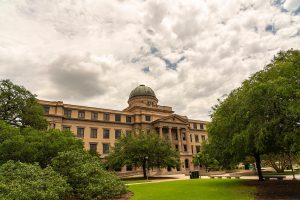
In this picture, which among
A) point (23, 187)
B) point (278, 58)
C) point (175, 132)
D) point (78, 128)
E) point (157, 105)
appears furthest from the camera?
point (157, 105)

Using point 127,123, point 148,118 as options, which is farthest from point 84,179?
point 148,118

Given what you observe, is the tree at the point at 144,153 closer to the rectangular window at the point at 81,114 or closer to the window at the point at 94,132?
the window at the point at 94,132

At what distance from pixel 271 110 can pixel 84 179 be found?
14321mm

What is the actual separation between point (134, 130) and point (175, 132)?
1194 cm

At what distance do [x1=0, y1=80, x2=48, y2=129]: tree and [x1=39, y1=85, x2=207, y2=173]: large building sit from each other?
20.4m

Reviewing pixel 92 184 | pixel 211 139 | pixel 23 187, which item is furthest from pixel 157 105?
pixel 23 187

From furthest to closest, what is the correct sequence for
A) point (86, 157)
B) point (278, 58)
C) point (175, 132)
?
1. point (175, 132)
2. point (86, 157)
3. point (278, 58)

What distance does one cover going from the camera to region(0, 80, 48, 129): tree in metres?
29.0

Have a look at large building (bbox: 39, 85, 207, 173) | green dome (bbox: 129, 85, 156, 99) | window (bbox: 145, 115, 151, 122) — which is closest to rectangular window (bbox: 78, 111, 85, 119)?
large building (bbox: 39, 85, 207, 173)

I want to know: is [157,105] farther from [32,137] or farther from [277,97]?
[277,97]

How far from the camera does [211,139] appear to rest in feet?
89.2

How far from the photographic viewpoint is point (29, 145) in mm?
22375

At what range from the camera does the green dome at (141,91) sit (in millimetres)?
73188

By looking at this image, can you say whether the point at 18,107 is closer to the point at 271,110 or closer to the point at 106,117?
the point at 271,110
